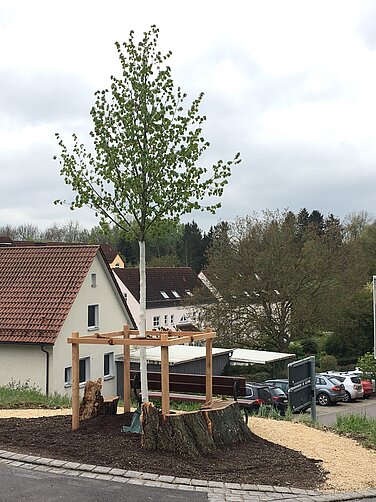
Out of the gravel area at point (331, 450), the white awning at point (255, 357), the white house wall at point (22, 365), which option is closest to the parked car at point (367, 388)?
the white awning at point (255, 357)

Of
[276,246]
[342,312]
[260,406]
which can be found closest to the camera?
[260,406]

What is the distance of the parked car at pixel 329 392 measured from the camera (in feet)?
109

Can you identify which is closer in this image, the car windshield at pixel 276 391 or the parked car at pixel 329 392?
the car windshield at pixel 276 391

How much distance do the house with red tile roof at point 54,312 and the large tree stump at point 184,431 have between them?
1733 centimetres

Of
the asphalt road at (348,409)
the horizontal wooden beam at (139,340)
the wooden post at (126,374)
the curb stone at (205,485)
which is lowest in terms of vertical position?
the asphalt road at (348,409)

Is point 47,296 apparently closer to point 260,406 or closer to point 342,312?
point 260,406

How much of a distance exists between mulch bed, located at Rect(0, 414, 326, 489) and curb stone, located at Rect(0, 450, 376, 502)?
19 centimetres

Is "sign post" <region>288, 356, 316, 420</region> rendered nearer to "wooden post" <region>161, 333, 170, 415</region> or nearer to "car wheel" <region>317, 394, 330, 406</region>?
"wooden post" <region>161, 333, 170, 415</region>

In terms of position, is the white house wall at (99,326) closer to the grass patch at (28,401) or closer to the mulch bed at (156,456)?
the grass patch at (28,401)

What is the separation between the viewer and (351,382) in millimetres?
35188

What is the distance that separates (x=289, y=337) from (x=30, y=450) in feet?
119

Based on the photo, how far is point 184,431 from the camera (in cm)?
965

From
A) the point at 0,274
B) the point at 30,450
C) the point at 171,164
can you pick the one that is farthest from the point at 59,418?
the point at 0,274

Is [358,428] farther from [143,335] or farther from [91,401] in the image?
[91,401]
